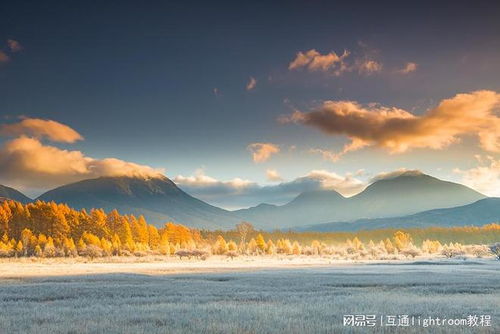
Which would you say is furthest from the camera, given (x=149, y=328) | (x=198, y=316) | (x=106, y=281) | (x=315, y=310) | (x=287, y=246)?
(x=287, y=246)

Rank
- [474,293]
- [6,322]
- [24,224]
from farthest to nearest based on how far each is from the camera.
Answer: [24,224] < [474,293] < [6,322]

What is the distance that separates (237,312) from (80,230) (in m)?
144

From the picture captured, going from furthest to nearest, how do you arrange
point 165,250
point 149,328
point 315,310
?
1. point 165,250
2. point 315,310
3. point 149,328

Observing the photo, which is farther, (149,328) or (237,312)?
(237,312)

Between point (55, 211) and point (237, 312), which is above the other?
point (55, 211)

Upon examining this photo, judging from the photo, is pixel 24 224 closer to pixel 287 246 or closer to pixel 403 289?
pixel 287 246

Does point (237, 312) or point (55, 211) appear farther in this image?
point (55, 211)

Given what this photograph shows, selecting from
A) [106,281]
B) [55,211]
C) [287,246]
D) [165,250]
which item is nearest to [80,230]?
[55,211]

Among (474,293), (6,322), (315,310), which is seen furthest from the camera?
(474,293)

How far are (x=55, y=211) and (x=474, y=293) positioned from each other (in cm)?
14284

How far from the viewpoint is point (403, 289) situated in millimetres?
37062

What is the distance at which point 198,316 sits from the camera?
22406 millimetres

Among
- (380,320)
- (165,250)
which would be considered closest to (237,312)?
(380,320)

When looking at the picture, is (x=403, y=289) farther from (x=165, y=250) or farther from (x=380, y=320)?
(x=165, y=250)
